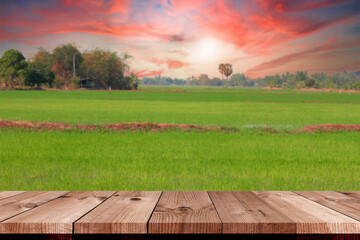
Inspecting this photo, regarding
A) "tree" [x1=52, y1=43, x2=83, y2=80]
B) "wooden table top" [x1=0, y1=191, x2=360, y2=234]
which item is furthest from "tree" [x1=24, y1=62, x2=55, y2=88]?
"wooden table top" [x1=0, y1=191, x2=360, y2=234]

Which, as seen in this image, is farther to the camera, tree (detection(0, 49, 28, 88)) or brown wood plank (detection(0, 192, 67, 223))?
tree (detection(0, 49, 28, 88))

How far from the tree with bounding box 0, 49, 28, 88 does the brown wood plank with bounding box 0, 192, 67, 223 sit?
284 feet

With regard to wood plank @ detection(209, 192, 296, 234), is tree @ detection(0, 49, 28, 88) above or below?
above

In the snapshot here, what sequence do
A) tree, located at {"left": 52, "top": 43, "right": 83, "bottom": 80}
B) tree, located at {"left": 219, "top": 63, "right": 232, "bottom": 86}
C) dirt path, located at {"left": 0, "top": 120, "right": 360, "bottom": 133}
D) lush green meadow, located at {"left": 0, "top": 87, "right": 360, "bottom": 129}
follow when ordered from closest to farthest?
dirt path, located at {"left": 0, "top": 120, "right": 360, "bottom": 133} < lush green meadow, located at {"left": 0, "top": 87, "right": 360, "bottom": 129} < tree, located at {"left": 52, "top": 43, "right": 83, "bottom": 80} < tree, located at {"left": 219, "top": 63, "right": 232, "bottom": 86}

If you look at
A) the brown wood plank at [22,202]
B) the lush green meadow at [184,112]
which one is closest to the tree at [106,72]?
the lush green meadow at [184,112]

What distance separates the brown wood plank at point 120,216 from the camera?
1787mm

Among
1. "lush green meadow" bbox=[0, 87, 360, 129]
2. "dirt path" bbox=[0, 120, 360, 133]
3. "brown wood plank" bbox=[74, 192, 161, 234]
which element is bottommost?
"lush green meadow" bbox=[0, 87, 360, 129]

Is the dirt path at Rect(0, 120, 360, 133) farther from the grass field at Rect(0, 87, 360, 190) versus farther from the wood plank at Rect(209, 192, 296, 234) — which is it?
the wood plank at Rect(209, 192, 296, 234)

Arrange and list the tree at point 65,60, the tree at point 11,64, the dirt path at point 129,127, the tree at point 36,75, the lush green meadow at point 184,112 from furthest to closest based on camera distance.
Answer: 1. the tree at point 65,60
2. the tree at point 11,64
3. the tree at point 36,75
4. the lush green meadow at point 184,112
5. the dirt path at point 129,127

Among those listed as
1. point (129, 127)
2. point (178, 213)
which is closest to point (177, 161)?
point (178, 213)

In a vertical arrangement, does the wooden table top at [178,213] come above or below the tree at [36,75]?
below

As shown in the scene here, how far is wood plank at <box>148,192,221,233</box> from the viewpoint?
1792 millimetres

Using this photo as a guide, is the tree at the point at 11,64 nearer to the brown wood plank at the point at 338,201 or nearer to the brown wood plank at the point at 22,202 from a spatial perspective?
the brown wood plank at the point at 22,202

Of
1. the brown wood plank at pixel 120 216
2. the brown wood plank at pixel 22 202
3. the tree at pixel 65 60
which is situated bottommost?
the brown wood plank at pixel 22 202
